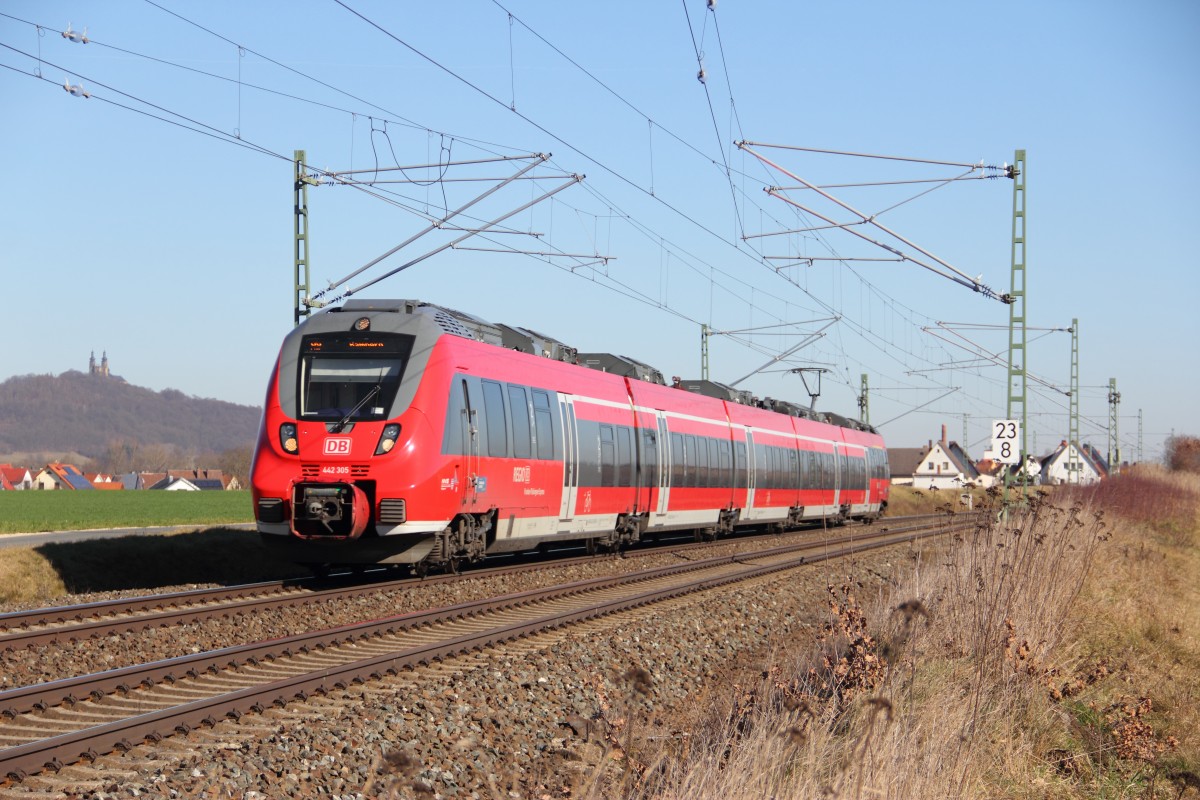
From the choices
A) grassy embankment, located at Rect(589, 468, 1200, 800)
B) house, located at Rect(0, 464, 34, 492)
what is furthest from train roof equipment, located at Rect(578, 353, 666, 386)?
house, located at Rect(0, 464, 34, 492)

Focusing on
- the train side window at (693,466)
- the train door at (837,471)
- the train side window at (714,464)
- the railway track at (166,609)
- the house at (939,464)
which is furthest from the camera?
the house at (939,464)

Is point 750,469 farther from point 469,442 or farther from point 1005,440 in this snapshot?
point 469,442

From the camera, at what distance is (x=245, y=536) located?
2339 centimetres

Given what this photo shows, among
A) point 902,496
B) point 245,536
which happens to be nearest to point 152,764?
point 245,536

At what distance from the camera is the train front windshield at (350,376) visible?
642 inches

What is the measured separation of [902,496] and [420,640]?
56.9 m

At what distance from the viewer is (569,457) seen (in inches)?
842

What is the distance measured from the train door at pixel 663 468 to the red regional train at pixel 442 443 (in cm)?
7

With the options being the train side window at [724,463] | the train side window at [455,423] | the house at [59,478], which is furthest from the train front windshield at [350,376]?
the house at [59,478]

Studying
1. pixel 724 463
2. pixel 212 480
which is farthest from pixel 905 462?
pixel 724 463

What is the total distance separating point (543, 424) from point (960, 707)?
1298cm

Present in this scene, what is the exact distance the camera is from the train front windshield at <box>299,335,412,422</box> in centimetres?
1631

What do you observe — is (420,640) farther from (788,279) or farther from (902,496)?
(902,496)

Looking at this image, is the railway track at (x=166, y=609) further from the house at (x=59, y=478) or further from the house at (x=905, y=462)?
the house at (x=905, y=462)
